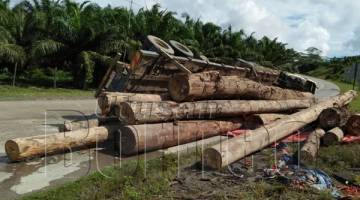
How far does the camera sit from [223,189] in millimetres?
5645

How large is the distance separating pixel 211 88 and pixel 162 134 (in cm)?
194

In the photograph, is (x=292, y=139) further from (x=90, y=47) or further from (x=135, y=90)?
(x=90, y=47)

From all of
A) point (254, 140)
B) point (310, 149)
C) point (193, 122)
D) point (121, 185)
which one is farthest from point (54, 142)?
point (310, 149)

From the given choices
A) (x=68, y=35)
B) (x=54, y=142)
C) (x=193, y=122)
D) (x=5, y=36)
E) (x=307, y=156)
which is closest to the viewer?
(x=54, y=142)

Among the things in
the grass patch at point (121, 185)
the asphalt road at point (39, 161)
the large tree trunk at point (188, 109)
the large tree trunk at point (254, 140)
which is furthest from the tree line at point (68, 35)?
the grass patch at point (121, 185)

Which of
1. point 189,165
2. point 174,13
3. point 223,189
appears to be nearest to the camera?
point 223,189

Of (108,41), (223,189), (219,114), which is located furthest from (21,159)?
(108,41)

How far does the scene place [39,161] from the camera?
22.8ft

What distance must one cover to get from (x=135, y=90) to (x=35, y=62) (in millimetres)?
10997

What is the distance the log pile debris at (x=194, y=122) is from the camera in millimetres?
7086

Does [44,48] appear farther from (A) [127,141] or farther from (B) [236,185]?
(B) [236,185]

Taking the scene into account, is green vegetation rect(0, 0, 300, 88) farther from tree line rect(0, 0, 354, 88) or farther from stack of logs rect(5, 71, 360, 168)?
stack of logs rect(5, 71, 360, 168)

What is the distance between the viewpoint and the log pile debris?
709 centimetres

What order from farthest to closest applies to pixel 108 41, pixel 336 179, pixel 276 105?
1. pixel 108 41
2. pixel 276 105
3. pixel 336 179
